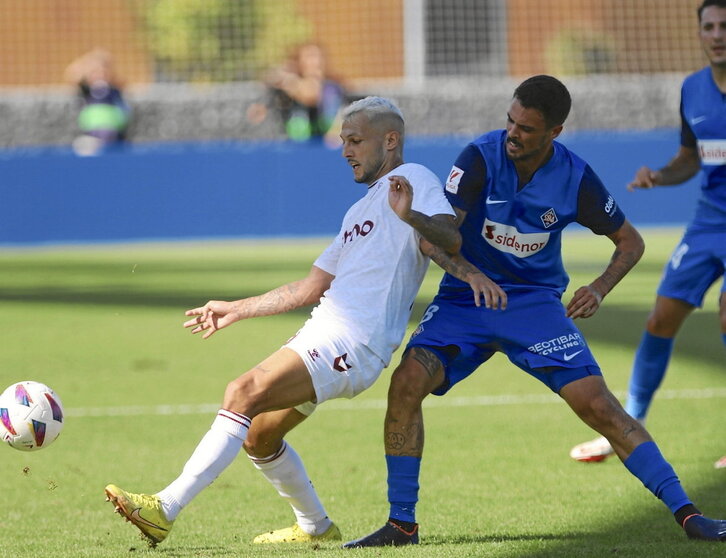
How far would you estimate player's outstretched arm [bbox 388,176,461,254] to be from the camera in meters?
4.93

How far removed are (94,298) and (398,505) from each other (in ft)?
31.8

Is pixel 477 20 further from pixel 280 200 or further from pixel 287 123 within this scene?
pixel 280 200

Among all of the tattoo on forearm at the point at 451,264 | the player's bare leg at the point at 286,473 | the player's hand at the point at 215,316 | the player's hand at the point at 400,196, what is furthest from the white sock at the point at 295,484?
the player's hand at the point at 400,196

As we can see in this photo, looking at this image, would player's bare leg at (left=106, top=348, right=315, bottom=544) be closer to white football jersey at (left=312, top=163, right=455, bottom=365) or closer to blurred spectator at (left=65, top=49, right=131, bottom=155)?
white football jersey at (left=312, top=163, right=455, bottom=365)

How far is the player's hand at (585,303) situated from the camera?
17.2 feet

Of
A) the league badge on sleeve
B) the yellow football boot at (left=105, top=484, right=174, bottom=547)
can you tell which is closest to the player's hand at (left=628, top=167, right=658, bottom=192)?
the league badge on sleeve

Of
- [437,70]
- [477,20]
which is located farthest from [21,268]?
[477,20]

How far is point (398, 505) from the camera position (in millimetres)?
5223

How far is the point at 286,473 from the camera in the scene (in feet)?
17.6

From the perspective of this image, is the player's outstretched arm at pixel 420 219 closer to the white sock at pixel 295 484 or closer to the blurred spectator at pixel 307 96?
the white sock at pixel 295 484

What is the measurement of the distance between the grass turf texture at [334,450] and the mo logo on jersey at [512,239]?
1201mm

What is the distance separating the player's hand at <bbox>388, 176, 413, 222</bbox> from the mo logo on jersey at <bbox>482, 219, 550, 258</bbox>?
1.83ft

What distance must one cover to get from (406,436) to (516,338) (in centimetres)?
A: 61

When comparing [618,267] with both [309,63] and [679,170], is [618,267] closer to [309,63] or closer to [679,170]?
[679,170]
